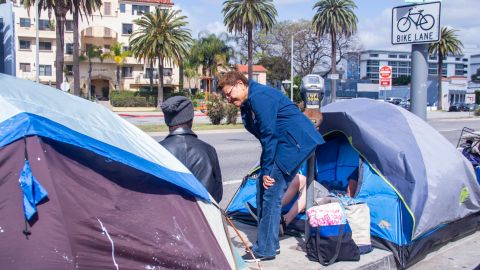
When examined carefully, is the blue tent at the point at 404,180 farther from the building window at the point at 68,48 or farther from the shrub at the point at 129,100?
the building window at the point at 68,48

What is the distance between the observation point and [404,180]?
5.27m

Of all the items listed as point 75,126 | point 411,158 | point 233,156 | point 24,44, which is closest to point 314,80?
point 411,158

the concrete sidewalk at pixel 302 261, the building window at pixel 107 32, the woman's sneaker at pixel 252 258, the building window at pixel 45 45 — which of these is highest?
the building window at pixel 107 32

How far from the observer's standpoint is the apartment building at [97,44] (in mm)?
59344

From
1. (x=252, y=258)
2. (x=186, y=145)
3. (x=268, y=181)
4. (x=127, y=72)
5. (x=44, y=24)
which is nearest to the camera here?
(x=186, y=145)

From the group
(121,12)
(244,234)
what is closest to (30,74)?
(121,12)

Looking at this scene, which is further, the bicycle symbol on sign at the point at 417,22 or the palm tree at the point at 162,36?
the palm tree at the point at 162,36

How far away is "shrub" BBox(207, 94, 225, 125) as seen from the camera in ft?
83.8

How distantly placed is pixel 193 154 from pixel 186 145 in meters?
0.09

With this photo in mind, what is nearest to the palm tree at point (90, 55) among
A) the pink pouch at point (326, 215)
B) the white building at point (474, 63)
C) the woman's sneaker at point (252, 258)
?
the woman's sneaker at point (252, 258)

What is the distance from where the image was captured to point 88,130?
3486 mm

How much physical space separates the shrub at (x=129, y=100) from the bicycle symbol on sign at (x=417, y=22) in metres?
48.8

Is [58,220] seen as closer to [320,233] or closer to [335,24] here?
Answer: [320,233]

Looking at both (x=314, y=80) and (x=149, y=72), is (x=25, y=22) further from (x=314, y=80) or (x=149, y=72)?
(x=314, y=80)
